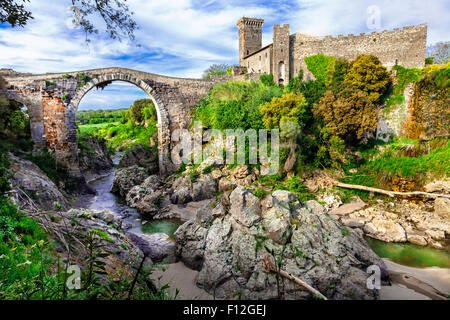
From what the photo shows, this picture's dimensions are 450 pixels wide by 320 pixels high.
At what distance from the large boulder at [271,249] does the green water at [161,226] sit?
106 inches

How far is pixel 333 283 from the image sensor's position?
6.55 metres

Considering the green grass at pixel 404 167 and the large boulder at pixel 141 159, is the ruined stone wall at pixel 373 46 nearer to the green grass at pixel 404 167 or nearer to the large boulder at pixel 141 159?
the green grass at pixel 404 167

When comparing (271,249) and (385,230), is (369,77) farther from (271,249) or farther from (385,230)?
(271,249)

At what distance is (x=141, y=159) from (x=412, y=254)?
17999 millimetres

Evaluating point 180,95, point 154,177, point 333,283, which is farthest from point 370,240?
point 180,95

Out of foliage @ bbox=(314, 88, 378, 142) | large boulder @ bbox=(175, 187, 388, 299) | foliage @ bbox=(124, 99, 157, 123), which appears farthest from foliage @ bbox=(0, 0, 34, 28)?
foliage @ bbox=(124, 99, 157, 123)

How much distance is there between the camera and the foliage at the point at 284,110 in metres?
14.3

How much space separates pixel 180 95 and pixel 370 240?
1504 cm

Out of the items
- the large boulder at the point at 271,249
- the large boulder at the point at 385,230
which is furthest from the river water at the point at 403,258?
the large boulder at the point at 271,249

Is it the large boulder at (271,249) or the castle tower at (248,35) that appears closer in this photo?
the large boulder at (271,249)

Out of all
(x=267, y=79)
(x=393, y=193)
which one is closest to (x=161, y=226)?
(x=393, y=193)

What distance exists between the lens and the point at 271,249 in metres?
5.97
